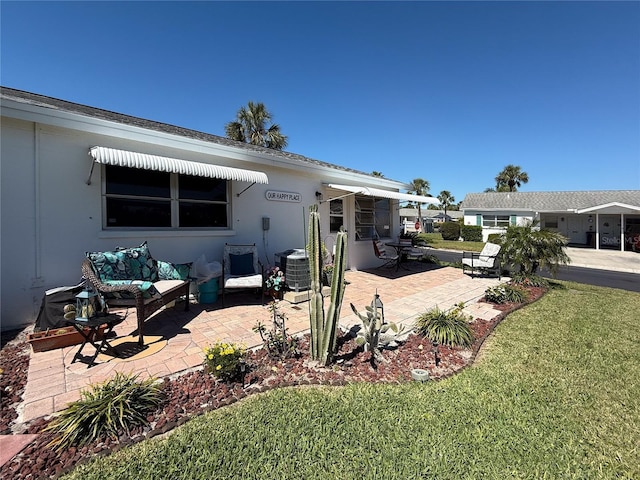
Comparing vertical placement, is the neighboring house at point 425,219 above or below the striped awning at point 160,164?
above

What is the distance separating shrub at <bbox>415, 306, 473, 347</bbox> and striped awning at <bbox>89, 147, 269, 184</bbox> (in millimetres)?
5664

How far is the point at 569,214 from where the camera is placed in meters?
31.1

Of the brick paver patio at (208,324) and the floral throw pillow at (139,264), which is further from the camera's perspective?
the floral throw pillow at (139,264)

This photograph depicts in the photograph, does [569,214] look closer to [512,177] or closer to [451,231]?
[451,231]

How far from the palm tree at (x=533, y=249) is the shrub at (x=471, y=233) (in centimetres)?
2668

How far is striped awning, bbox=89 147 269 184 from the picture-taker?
5396 millimetres

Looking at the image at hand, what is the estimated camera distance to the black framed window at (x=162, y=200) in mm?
6453

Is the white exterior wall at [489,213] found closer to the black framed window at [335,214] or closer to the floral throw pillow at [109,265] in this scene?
the black framed window at [335,214]

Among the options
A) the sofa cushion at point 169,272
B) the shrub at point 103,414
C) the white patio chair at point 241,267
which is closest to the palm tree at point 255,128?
the white patio chair at point 241,267

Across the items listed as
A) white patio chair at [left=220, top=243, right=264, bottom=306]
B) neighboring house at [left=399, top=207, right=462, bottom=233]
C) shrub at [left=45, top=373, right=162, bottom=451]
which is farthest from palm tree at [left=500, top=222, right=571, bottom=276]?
neighboring house at [left=399, top=207, right=462, bottom=233]

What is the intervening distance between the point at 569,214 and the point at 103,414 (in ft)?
142

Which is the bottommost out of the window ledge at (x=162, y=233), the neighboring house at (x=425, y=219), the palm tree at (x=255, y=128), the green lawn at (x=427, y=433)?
the green lawn at (x=427, y=433)

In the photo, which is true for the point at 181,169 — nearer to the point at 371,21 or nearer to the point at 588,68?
the point at 371,21

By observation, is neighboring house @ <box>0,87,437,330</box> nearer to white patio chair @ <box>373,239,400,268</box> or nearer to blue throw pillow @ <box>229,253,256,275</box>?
blue throw pillow @ <box>229,253,256,275</box>
